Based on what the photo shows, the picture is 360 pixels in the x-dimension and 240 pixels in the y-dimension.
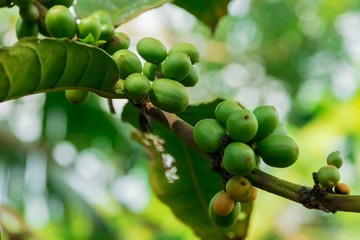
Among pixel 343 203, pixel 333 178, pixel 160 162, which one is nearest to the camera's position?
pixel 343 203

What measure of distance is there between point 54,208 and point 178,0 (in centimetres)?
423

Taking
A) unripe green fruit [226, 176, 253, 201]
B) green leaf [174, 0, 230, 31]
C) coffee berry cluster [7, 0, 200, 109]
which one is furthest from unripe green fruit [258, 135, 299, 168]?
green leaf [174, 0, 230, 31]

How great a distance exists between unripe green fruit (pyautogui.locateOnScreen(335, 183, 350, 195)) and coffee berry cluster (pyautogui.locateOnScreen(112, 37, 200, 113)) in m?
0.41

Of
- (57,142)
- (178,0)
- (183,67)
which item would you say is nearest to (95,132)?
(57,142)

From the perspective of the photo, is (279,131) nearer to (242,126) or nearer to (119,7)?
(242,126)

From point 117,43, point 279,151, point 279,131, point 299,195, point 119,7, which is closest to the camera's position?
point 299,195

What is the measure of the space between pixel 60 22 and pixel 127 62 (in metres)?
0.23

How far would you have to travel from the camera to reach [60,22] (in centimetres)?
115

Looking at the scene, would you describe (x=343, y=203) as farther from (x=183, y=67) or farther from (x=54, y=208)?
(x=54, y=208)

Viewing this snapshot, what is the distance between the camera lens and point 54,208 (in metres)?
5.52

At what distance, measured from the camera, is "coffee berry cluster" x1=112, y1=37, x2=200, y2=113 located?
3.37ft

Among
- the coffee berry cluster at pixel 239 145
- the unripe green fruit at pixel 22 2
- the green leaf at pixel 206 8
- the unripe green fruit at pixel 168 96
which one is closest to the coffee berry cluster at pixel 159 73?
the unripe green fruit at pixel 168 96

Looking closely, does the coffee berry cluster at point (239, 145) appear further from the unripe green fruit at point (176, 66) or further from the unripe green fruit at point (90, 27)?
the unripe green fruit at point (90, 27)

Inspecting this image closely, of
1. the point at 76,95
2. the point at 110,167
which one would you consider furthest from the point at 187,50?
the point at 110,167
